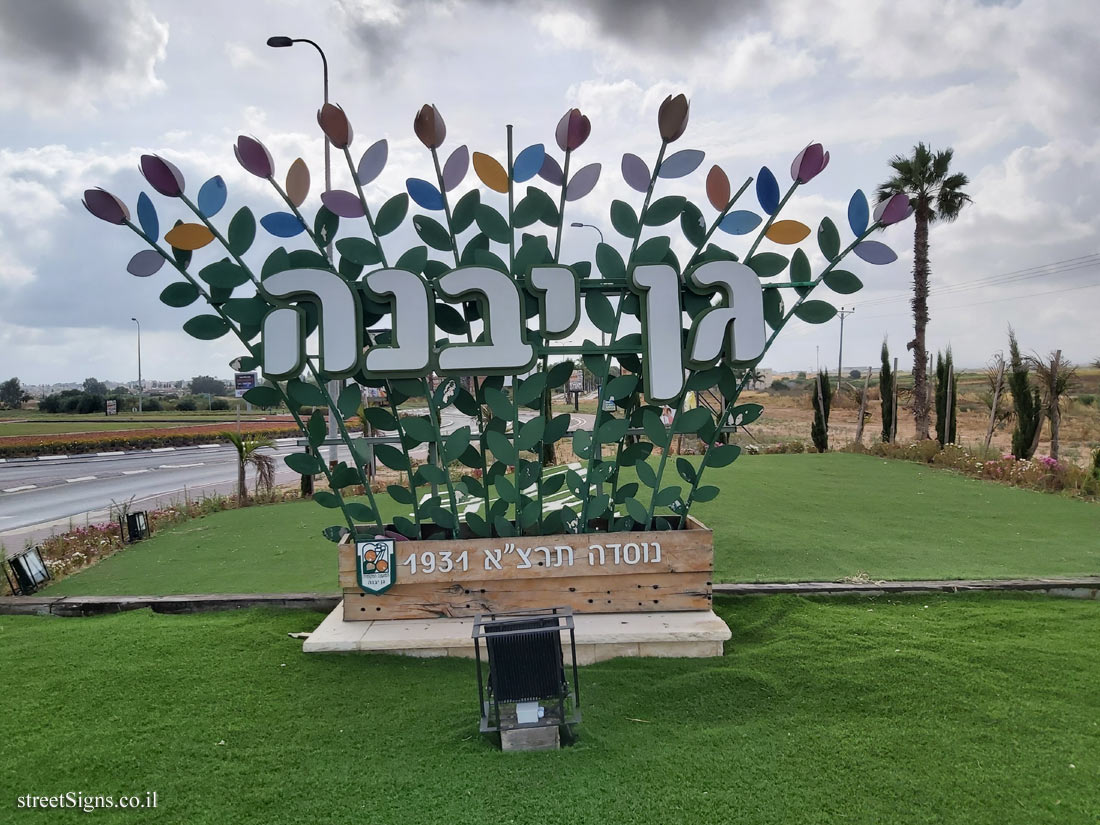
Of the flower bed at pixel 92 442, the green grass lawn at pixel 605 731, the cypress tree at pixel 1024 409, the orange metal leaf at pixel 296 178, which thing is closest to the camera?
the green grass lawn at pixel 605 731

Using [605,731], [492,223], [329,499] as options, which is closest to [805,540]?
[605,731]

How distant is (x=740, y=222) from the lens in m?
4.89

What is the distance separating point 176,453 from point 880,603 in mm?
29082

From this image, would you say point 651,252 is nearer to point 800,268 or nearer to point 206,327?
point 800,268

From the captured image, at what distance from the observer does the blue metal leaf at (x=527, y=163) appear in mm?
4719

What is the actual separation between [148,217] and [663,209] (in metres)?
3.49

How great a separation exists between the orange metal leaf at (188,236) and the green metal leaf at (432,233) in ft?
4.52

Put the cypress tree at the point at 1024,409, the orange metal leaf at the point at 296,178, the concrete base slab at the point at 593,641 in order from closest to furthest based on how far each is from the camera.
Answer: the concrete base slab at the point at 593,641, the orange metal leaf at the point at 296,178, the cypress tree at the point at 1024,409

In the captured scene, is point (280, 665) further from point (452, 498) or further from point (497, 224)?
point (497, 224)

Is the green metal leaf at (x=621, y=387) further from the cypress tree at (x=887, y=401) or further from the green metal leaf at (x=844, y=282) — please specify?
the cypress tree at (x=887, y=401)

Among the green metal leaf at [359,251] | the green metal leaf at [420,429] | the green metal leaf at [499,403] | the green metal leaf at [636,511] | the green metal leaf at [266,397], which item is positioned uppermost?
the green metal leaf at [359,251]

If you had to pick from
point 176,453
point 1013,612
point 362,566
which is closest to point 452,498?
point 362,566

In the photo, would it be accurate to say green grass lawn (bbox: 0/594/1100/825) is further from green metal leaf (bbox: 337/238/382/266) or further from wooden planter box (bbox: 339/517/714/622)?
green metal leaf (bbox: 337/238/382/266)

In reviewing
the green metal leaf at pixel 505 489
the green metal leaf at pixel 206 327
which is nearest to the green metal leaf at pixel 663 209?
the green metal leaf at pixel 505 489
